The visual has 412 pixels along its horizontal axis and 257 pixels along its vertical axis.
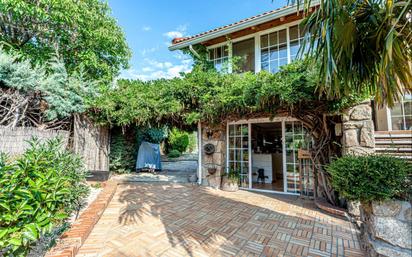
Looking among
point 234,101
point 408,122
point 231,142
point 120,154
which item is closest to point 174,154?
point 120,154

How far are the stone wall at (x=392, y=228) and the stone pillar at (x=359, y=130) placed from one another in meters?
2.46

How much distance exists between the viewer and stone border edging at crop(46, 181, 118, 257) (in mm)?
2166

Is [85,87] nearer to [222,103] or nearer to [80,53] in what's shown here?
[80,53]

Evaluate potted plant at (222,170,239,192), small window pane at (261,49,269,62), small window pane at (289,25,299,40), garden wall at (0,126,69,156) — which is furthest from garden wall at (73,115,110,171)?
small window pane at (289,25,299,40)

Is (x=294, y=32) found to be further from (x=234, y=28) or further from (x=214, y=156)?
(x=214, y=156)

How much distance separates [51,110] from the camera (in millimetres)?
5668

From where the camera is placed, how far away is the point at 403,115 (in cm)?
598

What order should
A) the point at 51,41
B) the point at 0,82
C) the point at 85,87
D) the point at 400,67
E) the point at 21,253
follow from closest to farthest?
the point at 21,253
the point at 400,67
the point at 0,82
the point at 85,87
the point at 51,41

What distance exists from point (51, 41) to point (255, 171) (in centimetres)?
1115

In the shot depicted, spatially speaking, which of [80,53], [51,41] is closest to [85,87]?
[80,53]

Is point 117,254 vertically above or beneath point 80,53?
beneath

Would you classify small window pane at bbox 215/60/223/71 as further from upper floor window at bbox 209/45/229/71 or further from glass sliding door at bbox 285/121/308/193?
glass sliding door at bbox 285/121/308/193

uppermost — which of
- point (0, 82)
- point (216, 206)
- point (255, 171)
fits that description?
point (0, 82)

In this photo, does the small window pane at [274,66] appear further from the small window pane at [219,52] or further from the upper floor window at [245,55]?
the small window pane at [219,52]
